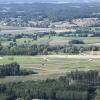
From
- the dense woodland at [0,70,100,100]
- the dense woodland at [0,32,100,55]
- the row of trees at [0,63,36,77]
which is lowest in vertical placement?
the dense woodland at [0,32,100,55]

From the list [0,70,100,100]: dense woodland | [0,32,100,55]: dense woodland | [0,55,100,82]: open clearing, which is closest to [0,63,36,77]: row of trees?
[0,55,100,82]: open clearing

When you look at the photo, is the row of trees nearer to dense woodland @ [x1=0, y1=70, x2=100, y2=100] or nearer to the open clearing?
the open clearing

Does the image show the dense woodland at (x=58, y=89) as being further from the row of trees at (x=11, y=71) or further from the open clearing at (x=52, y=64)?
the row of trees at (x=11, y=71)

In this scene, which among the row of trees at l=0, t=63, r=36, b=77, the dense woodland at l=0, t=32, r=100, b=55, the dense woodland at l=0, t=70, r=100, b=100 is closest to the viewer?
the dense woodland at l=0, t=70, r=100, b=100

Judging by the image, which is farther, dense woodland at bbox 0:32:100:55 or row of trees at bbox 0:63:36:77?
dense woodland at bbox 0:32:100:55

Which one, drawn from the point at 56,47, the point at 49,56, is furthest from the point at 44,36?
the point at 49,56

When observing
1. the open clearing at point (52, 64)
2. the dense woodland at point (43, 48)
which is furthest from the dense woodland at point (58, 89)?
the dense woodland at point (43, 48)
